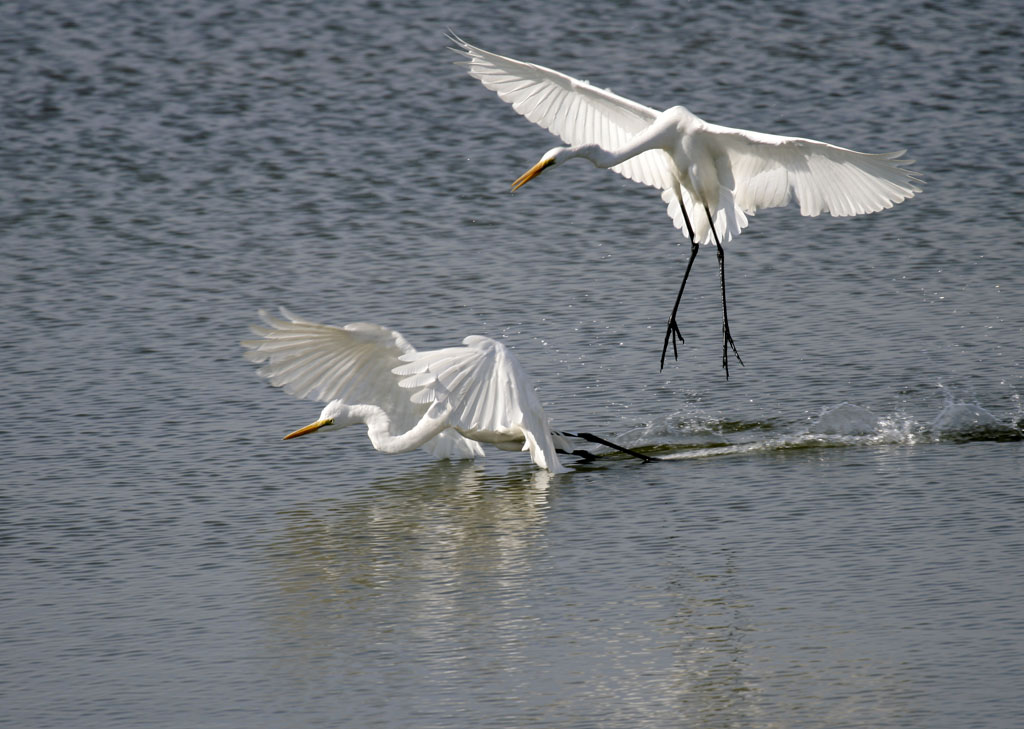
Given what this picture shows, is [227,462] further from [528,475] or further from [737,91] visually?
[737,91]

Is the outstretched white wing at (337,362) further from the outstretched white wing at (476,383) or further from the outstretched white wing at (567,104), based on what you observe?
the outstretched white wing at (567,104)

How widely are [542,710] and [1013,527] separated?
2.04m

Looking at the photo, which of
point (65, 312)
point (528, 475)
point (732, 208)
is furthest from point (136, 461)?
point (732, 208)

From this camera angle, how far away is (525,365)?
297 inches

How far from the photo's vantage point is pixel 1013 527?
17.6 ft

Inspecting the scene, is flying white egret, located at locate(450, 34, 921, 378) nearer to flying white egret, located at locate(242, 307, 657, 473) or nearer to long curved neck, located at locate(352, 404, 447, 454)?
flying white egret, located at locate(242, 307, 657, 473)

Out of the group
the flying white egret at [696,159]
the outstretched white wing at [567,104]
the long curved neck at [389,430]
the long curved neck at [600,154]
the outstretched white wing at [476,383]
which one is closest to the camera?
the outstretched white wing at [476,383]

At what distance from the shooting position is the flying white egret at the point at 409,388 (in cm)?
600

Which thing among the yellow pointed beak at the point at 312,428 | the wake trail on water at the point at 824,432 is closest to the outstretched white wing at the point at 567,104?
the wake trail on water at the point at 824,432

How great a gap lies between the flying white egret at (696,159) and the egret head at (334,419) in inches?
42.7

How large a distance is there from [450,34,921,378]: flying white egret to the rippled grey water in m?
0.77

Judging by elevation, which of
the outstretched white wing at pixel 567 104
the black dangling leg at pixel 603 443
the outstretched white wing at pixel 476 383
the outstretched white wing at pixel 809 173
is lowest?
the black dangling leg at pixel 603 443

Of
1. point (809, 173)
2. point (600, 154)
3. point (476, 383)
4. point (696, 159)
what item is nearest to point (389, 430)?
point (476, 383)

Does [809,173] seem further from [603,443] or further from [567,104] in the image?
[603,443]
